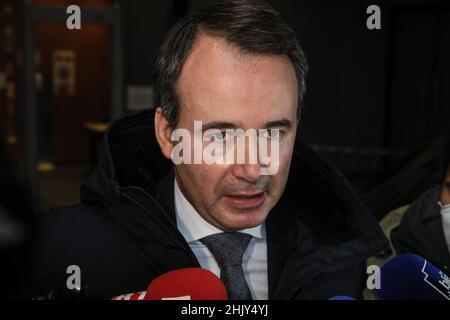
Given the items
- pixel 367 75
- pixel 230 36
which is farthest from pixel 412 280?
pixel 367 75

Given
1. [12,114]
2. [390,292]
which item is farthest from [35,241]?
[12,114]

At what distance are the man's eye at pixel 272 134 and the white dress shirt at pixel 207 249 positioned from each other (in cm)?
15

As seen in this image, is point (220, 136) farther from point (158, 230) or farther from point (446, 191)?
point (446, 191)

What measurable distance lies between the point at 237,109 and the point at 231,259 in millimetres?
202

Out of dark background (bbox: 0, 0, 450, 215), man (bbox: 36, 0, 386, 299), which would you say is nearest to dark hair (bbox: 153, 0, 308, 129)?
man (bbox: 36, 0, 386, 299)

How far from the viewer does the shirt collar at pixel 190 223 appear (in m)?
0.66

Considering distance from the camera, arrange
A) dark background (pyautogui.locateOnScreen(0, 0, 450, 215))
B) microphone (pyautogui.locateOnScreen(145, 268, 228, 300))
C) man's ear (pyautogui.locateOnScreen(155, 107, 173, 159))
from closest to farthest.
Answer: microphone (pyautogui.locateOnScreen(145, 268, 228, 300)) < man's ear (pyautogui.locateOnScreen(155, 107, 173, 159)) < dark background (pyautogui.locateOnScreen(0, 0, 450, 215))

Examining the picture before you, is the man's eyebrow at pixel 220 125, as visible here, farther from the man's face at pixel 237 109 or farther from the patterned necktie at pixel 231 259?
the patterned necktie at pixel 231 259

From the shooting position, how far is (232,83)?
540 mm

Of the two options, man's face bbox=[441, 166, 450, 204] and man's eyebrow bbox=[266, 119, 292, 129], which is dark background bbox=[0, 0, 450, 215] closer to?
man's face bbox=[441, 166, 450, 204]

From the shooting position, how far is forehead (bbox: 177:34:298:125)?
536 millimetres

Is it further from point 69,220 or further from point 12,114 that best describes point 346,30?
point 69,220

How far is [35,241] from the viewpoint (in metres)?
0.26

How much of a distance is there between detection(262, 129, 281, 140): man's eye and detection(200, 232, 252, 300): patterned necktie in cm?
15
